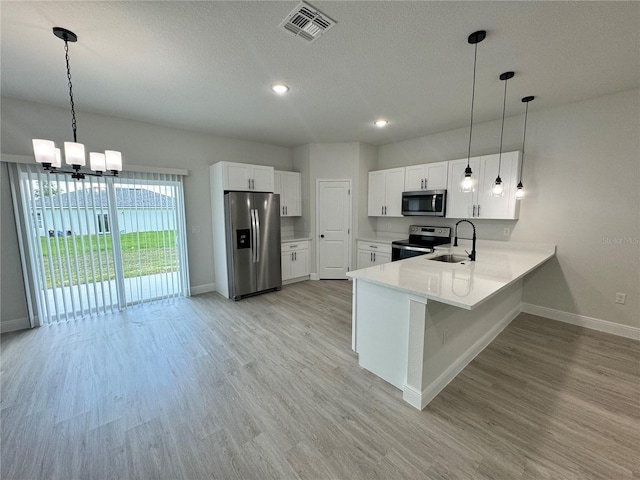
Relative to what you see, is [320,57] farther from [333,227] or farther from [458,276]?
[333,227]

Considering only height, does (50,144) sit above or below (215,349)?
above

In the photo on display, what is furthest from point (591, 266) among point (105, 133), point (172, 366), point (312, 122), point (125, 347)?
point (105, 133)

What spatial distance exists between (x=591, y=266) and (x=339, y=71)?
3812 millimetres

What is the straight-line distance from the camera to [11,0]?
164 cm

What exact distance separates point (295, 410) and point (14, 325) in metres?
3.86

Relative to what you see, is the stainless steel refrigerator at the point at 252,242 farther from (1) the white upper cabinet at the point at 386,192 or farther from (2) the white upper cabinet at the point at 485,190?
(2) the white upper cabinet at the point at 485,190

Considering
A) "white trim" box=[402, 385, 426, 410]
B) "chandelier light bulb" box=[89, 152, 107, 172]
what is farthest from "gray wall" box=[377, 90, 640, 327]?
"chandelier light bulb" box=[89, 152, 107, 172]

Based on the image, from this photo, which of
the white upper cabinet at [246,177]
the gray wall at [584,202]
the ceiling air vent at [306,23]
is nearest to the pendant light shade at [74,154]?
the ceiling air vent at [306,23]

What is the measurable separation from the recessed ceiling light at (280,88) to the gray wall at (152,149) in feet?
7.36

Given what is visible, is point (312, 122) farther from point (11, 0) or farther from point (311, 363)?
point (311, 363)

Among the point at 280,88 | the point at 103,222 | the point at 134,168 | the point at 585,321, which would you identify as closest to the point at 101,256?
the point at 103,222

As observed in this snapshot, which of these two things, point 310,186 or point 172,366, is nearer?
point 172,366

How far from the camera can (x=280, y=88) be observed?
111 inches

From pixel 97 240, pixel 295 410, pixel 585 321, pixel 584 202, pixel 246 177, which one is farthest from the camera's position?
pixel 246 177
